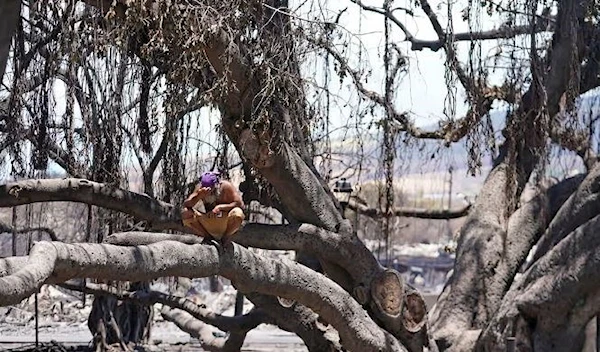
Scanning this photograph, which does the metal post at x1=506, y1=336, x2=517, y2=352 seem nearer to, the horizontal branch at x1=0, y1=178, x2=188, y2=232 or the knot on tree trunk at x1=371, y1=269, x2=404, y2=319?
the knot on tree trunk at x1=371, y1=269, x2=404, y2=319

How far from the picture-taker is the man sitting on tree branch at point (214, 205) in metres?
5.79

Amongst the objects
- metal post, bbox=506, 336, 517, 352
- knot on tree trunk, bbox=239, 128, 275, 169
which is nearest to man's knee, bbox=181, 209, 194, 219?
knot on tree trunk, bbox=239, 128, 275, 169

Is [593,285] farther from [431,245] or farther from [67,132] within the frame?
[431,245]

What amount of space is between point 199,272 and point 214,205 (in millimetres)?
452

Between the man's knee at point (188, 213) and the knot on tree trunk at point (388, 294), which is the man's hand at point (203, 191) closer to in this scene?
the man's knee at point (188, 213)

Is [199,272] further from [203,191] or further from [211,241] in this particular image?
[203,191]

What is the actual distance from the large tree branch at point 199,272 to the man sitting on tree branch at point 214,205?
211 millimetres

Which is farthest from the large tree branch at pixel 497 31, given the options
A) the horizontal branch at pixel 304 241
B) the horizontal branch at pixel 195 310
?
the horizontal branch at pixel 195 310

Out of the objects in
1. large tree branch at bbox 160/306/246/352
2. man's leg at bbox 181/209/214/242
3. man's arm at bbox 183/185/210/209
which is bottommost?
large tree branch at bbox 160/306/246/352

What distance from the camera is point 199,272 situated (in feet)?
19.7

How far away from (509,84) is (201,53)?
2.68 meters

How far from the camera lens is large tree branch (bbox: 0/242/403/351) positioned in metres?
4.85

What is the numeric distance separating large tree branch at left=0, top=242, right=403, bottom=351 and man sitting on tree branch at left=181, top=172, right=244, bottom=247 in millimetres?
211

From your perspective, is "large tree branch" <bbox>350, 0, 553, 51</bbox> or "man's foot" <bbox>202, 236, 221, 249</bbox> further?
"large tree branch" <bbox>350, 0, 553, 51</bbox>
